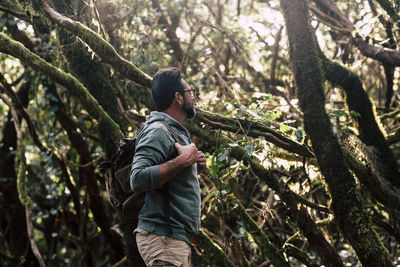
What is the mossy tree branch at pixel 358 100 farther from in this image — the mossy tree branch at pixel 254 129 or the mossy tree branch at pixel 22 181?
the mossy tree branch at pixel 22 181

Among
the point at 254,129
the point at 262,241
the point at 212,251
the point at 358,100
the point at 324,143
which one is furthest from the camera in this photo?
the point at 358,100

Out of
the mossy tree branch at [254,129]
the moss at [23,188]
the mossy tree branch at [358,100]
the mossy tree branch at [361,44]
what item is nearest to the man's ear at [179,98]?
the mossy tree branch at [254,129]

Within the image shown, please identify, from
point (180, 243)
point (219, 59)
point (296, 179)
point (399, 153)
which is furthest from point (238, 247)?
point (399, 153)

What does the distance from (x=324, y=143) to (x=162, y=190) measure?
1.47 metres

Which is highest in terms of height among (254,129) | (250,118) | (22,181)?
(250,118)

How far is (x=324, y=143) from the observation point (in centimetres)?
330

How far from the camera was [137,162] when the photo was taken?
2418 mm

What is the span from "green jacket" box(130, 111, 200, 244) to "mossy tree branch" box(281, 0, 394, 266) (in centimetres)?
124

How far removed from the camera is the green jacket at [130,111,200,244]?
7.84ft

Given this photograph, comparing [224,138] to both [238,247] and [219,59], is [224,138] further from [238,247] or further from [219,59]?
[219,59]

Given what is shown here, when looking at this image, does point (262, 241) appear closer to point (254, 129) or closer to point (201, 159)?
point (254, 129)

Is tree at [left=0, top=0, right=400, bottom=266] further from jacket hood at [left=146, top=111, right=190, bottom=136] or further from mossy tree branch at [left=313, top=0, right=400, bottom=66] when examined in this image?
jacket hood at [left=146, top=111, right=190, bottom=136]

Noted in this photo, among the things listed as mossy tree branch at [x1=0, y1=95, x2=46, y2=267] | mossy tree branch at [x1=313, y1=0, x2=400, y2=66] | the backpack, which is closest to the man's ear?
the backpack

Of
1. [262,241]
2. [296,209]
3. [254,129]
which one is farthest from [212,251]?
[254,129]
